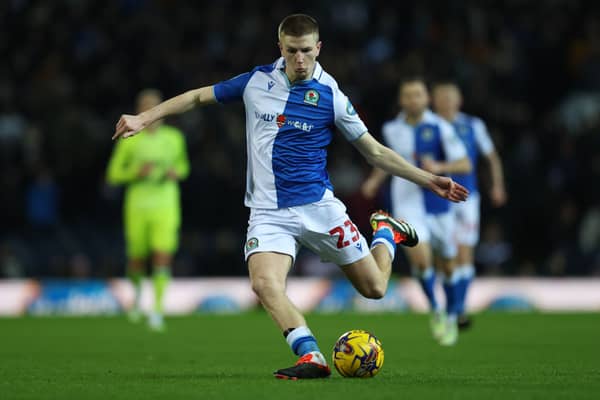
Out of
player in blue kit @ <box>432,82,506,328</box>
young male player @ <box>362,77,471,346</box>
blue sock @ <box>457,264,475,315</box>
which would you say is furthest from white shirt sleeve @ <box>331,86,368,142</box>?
player in blue kit @ <box>432,82,506,328</box>

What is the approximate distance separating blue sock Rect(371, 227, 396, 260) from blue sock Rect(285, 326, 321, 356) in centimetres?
137

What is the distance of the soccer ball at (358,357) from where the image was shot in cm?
743

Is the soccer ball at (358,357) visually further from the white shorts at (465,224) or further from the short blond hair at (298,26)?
the white shorts at (465,224)

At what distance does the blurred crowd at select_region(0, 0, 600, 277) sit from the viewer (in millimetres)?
Answer: 18906

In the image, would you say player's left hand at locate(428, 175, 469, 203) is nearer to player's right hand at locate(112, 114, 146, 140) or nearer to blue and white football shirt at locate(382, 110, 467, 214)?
player's right hand at locate(112, 114, 146, 140)

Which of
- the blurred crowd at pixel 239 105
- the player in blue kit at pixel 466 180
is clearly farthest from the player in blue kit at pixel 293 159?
the blurred crowd at pixel 239 105

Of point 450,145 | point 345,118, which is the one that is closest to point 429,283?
point 450,145

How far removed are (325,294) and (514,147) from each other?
4.67 m

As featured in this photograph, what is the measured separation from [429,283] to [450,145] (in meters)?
1.44

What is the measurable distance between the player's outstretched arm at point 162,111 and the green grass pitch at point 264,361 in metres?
1.52

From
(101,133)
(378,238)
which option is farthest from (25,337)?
(101,133)

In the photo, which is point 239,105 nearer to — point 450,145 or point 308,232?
point 450,145

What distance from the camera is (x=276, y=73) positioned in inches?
306

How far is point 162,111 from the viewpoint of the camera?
745 centimetres
